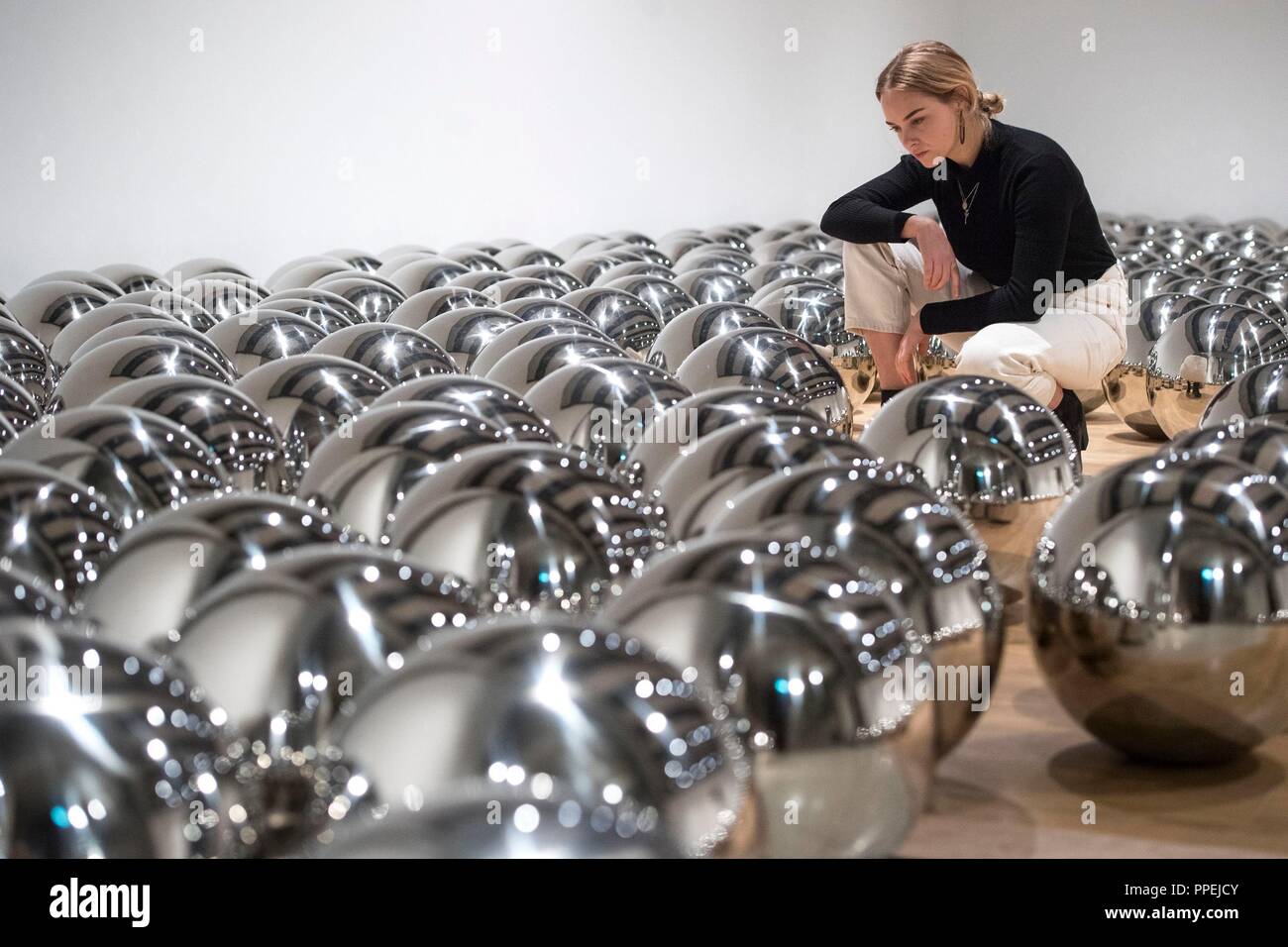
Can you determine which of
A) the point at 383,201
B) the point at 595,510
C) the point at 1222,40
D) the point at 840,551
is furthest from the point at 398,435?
the point at 1222,40

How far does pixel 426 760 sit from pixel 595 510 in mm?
527

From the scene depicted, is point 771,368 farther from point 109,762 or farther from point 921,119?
point 109,762

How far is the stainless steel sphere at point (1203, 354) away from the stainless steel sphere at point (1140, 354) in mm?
89

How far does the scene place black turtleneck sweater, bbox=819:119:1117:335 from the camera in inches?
112

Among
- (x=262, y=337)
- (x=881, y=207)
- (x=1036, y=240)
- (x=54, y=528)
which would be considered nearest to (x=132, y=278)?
(x=262, y=337)

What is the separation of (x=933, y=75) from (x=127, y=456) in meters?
1.78

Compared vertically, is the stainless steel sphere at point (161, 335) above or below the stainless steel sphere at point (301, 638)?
above

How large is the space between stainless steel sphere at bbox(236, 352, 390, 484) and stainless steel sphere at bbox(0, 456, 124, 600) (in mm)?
579

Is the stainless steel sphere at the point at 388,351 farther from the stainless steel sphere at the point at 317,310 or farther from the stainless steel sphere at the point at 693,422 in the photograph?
the stainless steel sphere at the point at 693,422

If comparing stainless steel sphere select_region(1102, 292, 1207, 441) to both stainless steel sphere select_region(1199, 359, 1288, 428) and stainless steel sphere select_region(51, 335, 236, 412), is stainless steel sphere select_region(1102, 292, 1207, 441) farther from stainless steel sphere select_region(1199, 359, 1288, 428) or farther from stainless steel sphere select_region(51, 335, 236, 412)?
stainless steel sphere select_region(51, 335, 236, 412)

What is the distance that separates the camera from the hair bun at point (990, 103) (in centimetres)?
300

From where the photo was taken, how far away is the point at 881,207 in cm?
318

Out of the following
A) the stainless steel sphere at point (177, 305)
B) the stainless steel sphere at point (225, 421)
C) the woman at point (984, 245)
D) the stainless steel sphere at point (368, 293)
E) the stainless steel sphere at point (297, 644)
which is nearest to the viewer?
the stainless steel sphere at point (297, 644)

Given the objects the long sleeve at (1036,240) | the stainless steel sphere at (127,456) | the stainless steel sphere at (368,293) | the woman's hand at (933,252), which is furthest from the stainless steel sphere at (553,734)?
the stainless steel sphere at (368,293)
